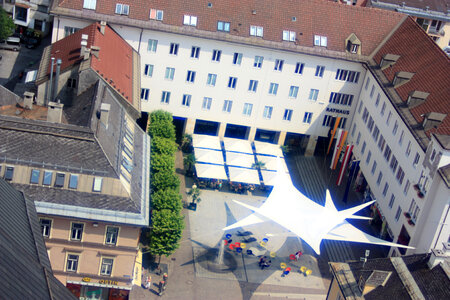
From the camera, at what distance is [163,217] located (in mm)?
78375

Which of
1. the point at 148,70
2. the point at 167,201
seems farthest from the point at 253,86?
the point at 167,201

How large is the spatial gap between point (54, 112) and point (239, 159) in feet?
99.1

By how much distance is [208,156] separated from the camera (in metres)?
96.6

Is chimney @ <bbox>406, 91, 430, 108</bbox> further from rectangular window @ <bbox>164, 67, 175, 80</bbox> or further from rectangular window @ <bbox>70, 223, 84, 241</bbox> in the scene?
rectangular window @ <bbox>70, 223, 84, 241</bbox>

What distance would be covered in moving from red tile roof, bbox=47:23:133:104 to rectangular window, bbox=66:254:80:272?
19828 millimetres

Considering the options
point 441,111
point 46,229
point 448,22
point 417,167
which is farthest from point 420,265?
point 448,22

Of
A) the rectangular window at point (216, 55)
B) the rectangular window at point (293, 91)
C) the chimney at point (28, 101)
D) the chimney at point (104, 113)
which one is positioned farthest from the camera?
the rectangular window at point (293, 91)

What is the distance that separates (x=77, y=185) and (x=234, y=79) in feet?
121

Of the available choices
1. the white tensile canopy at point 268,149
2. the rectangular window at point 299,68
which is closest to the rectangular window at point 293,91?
the rectangular window at point 299,68

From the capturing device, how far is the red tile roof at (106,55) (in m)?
84.1

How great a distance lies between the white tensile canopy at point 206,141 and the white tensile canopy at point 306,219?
16910 mm

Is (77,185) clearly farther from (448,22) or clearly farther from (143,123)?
(448,22)

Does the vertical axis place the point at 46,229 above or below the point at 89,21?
below

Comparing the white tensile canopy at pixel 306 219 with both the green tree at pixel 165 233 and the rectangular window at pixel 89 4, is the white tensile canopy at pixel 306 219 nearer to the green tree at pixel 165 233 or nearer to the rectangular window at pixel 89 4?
the green tree at pixel 165 233
